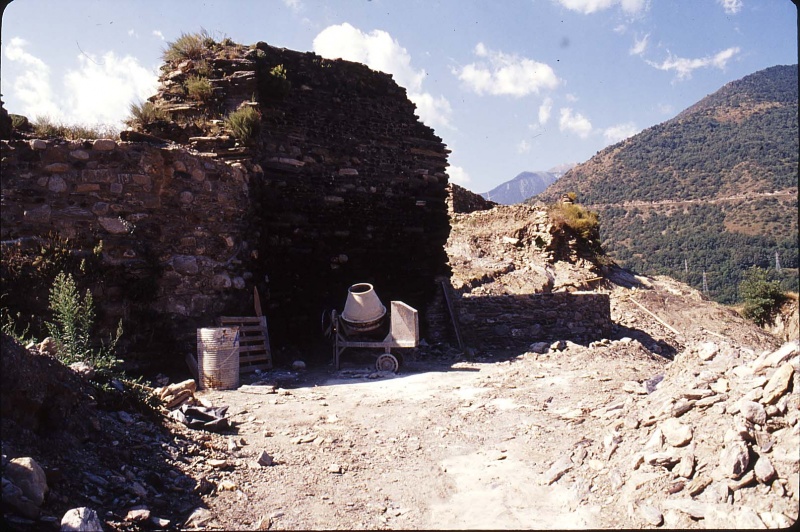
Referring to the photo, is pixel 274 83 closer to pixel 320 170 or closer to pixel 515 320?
pixel 320 170

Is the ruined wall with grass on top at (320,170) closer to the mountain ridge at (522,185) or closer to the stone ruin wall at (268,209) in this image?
the stone ruin wall at (268,209)

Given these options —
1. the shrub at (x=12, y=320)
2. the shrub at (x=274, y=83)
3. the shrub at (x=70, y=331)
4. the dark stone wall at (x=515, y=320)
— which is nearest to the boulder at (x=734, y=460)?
the shrub at (x=70, y=331)

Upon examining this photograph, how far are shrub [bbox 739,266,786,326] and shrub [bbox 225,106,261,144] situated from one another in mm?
19438

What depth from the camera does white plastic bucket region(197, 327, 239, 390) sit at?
690 cm

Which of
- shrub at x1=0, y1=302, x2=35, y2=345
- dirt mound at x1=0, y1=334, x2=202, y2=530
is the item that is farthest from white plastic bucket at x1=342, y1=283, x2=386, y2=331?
dirt mound at x1=0, y1=334, x2=202, y2=530

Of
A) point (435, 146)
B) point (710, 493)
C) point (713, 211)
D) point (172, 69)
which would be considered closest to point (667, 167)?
point (713, 211)

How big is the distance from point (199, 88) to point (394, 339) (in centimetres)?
513

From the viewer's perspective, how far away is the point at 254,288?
28.4 feet

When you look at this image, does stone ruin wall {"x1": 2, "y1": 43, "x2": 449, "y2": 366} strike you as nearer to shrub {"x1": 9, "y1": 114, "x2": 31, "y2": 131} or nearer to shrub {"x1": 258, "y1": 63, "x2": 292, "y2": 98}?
shrub {"x1": 258, "y1": 63, "x2": 292, "y2": 98}

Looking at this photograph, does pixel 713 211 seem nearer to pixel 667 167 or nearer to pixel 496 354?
pixel 667 167

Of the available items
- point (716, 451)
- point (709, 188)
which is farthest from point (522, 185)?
point (716, 451)

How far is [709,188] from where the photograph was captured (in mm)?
46281

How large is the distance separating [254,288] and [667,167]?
53.1 m

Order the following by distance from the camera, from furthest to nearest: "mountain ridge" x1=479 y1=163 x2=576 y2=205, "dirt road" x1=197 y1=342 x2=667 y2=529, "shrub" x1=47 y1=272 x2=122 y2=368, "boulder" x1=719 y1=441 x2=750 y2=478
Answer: "mountain ridge" x1=479 y1=163 x2=576 y2=205, "shrub" x1=47 y1=272 x2=122 y2=368, "dirt road" x1=197 y1=342 x2=667 y2=529, "boulder" x1=719 y1=441 x2=750 y2=478
